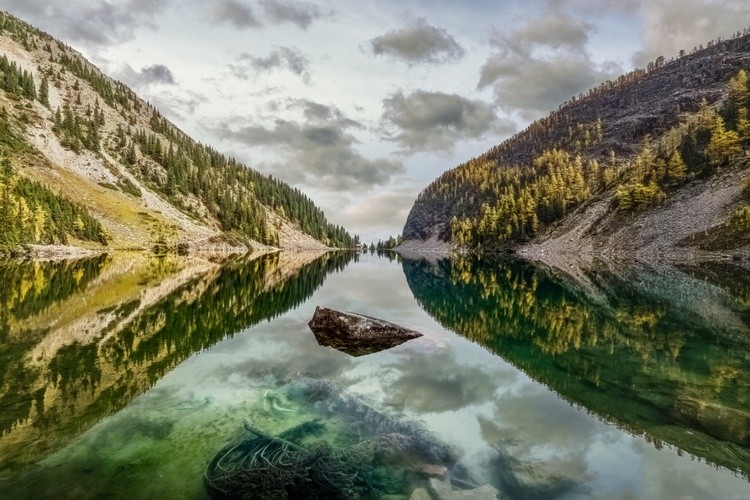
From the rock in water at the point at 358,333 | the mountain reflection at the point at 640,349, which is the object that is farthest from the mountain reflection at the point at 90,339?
the mountain reflection at the point at 640,349

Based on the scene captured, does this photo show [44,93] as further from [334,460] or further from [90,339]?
[334,460]

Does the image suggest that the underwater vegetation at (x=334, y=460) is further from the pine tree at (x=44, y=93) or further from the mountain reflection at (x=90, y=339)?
the pine tree at (x=44, y=93)

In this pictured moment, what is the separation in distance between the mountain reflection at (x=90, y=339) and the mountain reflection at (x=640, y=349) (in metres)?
14.5

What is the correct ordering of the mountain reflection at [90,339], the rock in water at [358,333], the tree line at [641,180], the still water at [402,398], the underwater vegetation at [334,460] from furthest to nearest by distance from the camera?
the tree line at [641,180] < the rock in water at [358,333] < the mountain reflection at [90,339] < the still water at [402,398] < the underwater vegetation at [334,460]

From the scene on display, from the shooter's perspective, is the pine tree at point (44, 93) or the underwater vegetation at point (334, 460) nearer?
the underwater vegetation at point (334, 460)

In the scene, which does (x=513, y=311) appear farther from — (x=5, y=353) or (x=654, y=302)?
(x=5, y=353)

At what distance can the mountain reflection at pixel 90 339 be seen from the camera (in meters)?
11.2

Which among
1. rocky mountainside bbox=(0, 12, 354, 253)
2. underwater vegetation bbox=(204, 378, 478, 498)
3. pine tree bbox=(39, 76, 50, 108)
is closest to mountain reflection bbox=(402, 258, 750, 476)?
underwater vegetation bbox=(204, 378, 478, 498)

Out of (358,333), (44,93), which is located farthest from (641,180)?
(44,93)

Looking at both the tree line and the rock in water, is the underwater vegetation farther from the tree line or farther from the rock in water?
the tree line

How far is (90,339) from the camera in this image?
1969 centimetres

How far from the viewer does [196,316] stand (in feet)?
87.9

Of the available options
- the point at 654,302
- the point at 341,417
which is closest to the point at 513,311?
the point at 654,302

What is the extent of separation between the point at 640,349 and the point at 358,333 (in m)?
13.7
